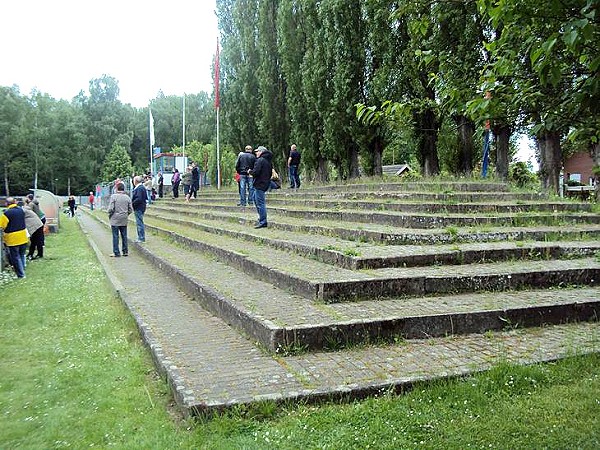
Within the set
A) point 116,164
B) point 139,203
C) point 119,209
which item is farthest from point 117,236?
point 116,164

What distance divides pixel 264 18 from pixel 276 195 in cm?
1281

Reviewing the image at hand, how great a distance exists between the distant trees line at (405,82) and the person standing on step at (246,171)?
4.15 metres

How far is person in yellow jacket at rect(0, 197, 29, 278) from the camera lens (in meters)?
13.2

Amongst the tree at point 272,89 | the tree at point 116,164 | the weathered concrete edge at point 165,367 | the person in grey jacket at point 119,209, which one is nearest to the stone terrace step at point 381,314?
the weathered concrete edge at point 165,367

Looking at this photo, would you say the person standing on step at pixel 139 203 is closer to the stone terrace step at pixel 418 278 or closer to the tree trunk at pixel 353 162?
the stone terrace step at pixel 418 278

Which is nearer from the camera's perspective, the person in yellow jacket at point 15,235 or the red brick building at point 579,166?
the person in yellow jacket at point 15,235

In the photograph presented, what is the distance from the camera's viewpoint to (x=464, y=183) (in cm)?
1327

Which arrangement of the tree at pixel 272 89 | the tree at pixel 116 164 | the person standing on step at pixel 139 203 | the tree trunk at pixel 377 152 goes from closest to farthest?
the person standing on step at pixel 139 203, the tree trunk at pixel 377 152, the tree at pixel 272 89, the tree at pixel 116 164

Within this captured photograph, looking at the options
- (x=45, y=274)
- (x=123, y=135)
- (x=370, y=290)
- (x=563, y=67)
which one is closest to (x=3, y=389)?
(x=370, y=290)

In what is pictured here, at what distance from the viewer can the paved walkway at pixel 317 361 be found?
14.3 feet

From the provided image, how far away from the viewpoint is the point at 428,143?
59.1 feet

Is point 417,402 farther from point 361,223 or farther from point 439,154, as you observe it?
point 439,154

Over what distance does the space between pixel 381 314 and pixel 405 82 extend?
13705 millimetres

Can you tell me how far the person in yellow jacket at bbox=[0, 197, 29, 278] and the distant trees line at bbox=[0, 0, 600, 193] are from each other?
9.31 meters
